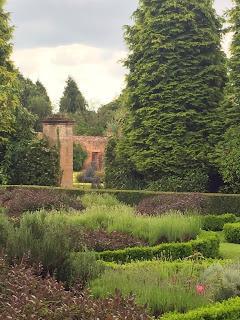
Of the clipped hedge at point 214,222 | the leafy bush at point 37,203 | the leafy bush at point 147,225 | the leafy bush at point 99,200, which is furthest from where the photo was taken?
the leafy bush at point 99,200

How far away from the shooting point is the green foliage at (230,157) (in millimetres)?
19406

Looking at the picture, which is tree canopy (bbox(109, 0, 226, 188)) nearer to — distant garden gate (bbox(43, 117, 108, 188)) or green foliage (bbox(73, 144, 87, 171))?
distant garden gate (bbox(43, 117, 108, 188))

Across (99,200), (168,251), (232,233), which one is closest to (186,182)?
(99,200)

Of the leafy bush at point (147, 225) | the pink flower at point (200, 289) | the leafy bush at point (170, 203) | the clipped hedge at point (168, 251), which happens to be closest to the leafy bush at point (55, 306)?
the pink flower at point (200, 289)

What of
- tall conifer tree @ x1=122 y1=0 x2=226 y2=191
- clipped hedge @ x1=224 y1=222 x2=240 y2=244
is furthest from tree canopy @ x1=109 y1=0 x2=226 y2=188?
clipped hedge @ x1=224 y1=222 x2=240 y2=244

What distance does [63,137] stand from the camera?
24.3m

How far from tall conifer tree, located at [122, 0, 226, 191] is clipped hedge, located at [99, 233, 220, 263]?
1111cm

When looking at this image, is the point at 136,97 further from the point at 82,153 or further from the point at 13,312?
the point at 13,312

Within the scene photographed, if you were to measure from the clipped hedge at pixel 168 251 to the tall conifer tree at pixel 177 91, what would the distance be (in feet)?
36.4

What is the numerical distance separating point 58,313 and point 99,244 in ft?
17.4

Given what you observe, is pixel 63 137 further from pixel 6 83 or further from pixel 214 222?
pixel 214 222

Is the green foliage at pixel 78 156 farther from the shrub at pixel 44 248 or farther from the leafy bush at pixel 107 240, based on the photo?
the shrub at pixel 44 248

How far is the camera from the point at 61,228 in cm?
748

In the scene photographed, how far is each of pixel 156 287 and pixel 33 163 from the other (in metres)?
17.8
